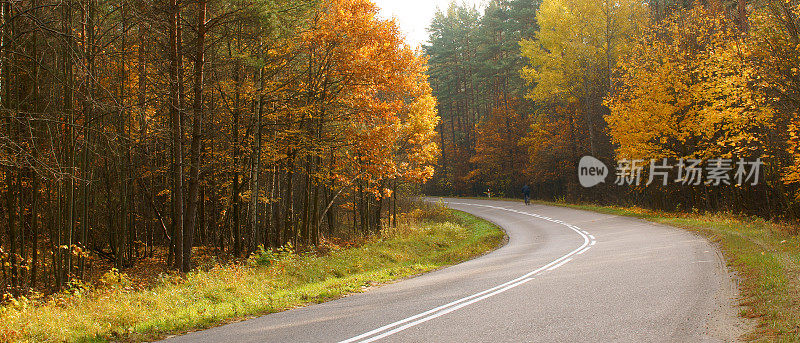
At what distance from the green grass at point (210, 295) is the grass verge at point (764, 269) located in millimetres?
6801

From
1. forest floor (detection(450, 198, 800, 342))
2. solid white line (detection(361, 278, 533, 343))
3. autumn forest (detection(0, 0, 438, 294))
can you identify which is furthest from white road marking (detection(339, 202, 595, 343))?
autumn forest (detection(0, 0, 438, 294))

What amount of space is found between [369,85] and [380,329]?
11607 millimetres

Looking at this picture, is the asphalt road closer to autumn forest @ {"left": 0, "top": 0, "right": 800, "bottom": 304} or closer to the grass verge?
the grass verge

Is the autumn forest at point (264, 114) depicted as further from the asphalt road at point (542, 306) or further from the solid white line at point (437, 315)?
the solid white line at point (437, 315)

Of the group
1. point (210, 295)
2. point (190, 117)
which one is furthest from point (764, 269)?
point (190, 117)

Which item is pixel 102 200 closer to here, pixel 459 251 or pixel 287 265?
pixel 287 265

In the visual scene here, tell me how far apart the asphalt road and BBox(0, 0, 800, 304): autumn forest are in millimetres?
4440

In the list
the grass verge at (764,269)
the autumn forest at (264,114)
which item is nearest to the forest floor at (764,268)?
the grass verge at (764,269)

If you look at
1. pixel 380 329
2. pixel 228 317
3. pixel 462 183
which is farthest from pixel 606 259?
pixel 462 183

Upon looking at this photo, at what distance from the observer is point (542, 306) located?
278 inches

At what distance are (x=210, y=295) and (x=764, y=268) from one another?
10859 mm

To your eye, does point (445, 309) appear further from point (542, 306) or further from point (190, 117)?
point (190, 117)

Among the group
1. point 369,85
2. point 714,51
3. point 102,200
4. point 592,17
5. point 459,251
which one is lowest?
point 459,251

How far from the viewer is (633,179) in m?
28.4
